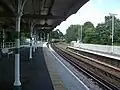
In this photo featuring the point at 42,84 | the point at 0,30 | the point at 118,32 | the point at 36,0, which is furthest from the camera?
the point at 118,32

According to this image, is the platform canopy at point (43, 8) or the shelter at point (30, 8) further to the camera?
the platform canopy at point (43, 8)

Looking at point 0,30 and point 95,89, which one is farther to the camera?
point 0,30

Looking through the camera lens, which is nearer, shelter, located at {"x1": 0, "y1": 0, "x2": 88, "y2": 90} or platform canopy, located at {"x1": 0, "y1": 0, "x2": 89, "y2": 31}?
shelter, located at {"x1": 0, "y1": 0, "x2": 88, "y2": 90}

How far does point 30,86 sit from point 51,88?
901 mm

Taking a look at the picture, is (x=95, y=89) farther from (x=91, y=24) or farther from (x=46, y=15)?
(x=91, y=24)

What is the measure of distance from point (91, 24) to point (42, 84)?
136 m

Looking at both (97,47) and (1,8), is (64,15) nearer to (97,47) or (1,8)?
(1,8)

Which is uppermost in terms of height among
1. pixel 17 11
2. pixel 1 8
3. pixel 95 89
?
pixel 1 8

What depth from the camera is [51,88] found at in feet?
32.4

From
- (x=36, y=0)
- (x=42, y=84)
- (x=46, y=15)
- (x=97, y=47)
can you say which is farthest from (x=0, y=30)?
(x=42, y=84)

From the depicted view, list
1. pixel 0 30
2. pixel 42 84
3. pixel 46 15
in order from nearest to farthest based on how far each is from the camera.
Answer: pixel 42 84 < pixel 46 15 < pixel 0 30

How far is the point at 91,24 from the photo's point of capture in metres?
145

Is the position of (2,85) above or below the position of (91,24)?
below

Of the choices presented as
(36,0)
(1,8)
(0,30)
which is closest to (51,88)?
(36,0)
